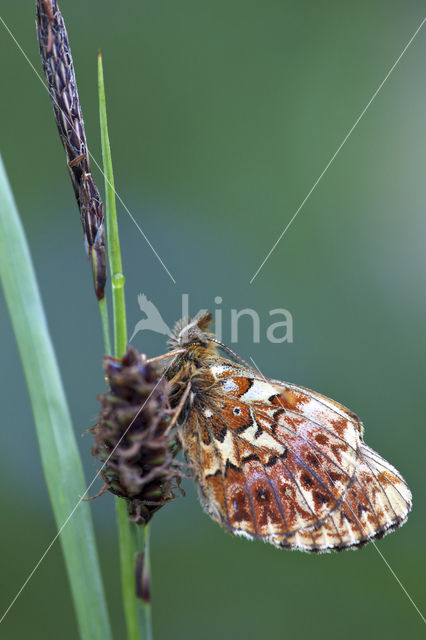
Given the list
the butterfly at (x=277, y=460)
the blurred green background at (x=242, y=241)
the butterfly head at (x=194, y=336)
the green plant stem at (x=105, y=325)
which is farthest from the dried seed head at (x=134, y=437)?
the blurred green background at (x=242, y=241)

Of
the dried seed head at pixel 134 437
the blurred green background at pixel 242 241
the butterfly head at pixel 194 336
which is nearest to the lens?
the dried seed head at pixel 134 437

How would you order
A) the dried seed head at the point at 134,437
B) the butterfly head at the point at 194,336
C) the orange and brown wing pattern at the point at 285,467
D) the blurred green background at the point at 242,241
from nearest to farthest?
the dried seed head at the point at 134,437, the orange and brown wing pattern at the point at 285,467, the butterfly head at the point at 194,336, the blurred green background at the point at 242,241

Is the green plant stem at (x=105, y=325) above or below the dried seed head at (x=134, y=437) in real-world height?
above

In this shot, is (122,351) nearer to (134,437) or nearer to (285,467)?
(134,437)

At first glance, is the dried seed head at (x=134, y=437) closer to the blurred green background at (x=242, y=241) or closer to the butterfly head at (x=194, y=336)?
the butterfly head at (x=194, y=336)

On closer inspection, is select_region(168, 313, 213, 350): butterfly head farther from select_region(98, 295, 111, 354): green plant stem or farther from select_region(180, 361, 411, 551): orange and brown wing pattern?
select_region(98, 295, 111, 354): green plant stem

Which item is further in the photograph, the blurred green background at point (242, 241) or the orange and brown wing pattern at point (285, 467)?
the blurred green background at point (242, 241)

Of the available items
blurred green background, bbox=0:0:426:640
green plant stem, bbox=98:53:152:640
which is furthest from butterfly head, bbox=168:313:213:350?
blurred green background, bbox=0:0:426:640

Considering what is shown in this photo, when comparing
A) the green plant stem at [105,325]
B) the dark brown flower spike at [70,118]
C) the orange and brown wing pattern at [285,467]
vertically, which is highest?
the dark brown flower spike at [70,118]
